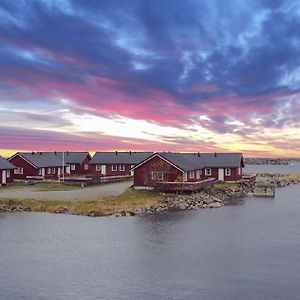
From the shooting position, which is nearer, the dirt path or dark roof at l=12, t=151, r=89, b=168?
the dirt path

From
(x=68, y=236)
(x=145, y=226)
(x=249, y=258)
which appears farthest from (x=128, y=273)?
(x=145, y=226)

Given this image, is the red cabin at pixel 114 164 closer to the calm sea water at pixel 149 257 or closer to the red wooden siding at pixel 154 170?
the red wooden siding at pixel 154 170

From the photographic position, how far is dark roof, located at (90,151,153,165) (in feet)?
318

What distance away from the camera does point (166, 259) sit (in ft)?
111

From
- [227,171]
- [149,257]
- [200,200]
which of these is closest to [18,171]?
[200,200]

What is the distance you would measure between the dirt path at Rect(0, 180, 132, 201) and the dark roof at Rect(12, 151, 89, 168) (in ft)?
46.4

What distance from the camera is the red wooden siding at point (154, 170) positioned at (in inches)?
2751

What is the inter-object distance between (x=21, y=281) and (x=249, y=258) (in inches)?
634

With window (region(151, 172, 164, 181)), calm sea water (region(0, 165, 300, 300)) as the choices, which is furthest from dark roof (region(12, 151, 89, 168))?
calm sea water (region(0, 165, 300, 300))

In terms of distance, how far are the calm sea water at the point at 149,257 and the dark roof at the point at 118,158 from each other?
4424 centimetres

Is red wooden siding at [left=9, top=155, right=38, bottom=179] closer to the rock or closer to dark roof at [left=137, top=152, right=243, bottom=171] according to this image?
dark roof at [left=137, top=152, right=243, bottom=171]

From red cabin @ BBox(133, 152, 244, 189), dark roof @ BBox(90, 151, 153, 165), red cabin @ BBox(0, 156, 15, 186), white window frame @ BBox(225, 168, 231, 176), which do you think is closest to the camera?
red cabin @ BBox(133, 152, 244, 189)

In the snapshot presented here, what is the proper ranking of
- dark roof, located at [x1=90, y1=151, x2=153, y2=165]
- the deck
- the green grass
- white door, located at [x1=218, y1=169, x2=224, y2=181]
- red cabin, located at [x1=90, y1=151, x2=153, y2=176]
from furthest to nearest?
1. dark roof, located at [x1=90, y1=151, x2=153, y2=165]
2. red cabin, located at [x1=90, y1=151, x2=153, y2=176]
3. white door, located at [x1=218, y1=169, x2=224, y2=181]
4. the deck
5. the green grass

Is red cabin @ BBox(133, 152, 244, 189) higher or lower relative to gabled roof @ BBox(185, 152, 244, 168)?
lower
